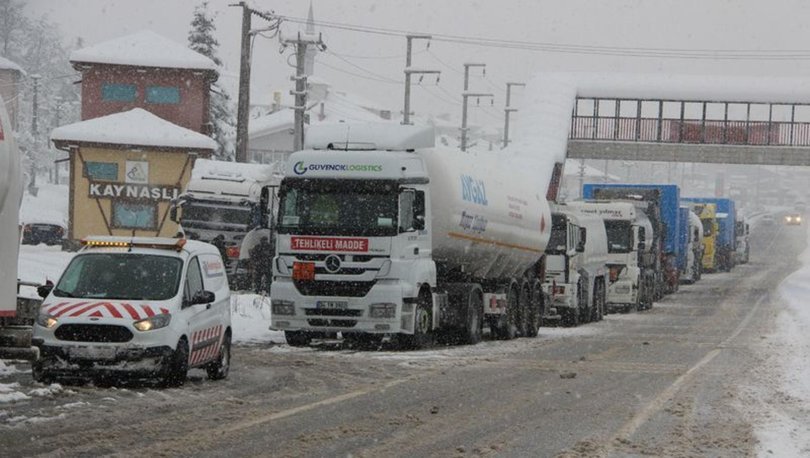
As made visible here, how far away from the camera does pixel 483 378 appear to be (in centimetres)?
1895

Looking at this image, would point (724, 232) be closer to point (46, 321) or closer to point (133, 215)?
point (133, 215)

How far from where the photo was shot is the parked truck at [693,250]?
200 feet

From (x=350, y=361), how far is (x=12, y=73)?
92.6 metres

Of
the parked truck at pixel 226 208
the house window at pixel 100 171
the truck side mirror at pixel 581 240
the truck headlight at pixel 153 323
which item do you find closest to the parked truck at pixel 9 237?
the truck headlight at pixel 153 323

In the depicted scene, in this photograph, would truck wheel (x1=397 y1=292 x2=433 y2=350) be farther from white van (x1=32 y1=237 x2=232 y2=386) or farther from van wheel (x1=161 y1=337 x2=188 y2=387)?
van wheel (x1=161 y1=337 x2=188 y2=387)

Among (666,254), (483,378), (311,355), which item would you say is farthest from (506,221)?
(666,254)

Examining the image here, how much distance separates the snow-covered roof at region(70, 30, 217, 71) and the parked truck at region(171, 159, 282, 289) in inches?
918

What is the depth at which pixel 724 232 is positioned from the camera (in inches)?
3162

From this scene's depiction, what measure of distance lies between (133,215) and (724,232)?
35.4m

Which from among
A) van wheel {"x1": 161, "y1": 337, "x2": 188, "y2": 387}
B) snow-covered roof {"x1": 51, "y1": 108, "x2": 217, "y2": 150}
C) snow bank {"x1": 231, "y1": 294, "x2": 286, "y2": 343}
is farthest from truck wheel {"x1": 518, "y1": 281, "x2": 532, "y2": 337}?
snow-covered roof {"x1": 51, "y1": 108, "x2": 217, "y2": 150}

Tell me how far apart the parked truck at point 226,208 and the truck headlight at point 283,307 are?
15.9 metres

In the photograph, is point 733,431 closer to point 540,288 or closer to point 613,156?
point 540,288

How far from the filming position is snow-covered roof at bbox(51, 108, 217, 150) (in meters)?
58.1

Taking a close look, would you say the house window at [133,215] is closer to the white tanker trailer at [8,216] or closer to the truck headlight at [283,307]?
the truck headlight at [283,307]
